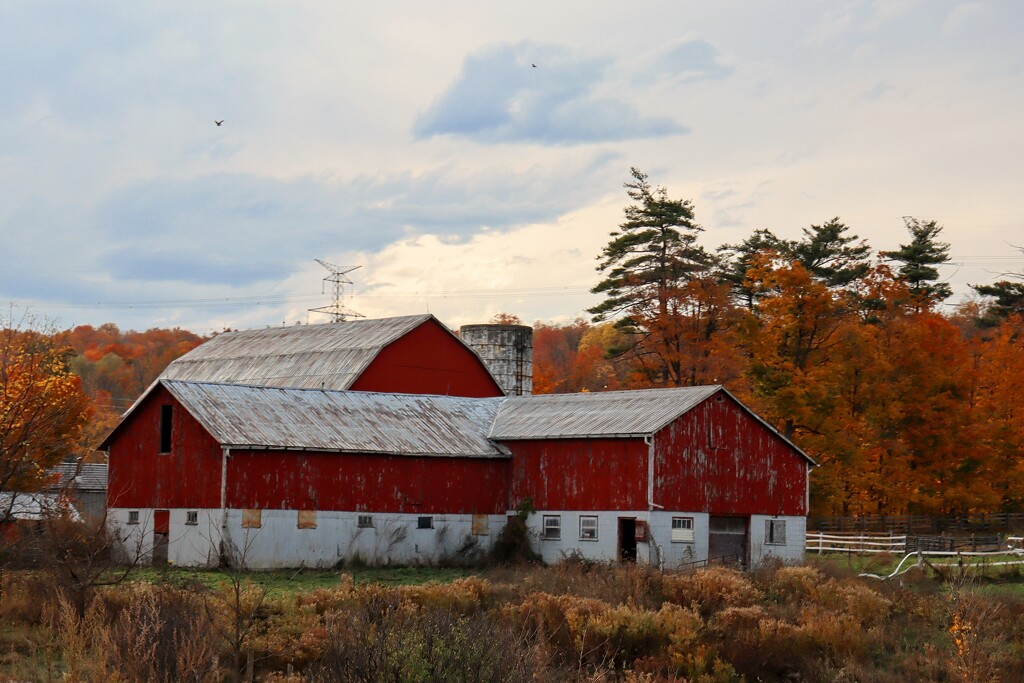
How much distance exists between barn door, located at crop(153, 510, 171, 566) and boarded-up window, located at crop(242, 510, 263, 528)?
2687 mm

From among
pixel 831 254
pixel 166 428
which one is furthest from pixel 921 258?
pixel 166 428

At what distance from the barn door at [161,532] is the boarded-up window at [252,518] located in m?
2.69

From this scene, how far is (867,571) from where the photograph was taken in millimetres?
36500

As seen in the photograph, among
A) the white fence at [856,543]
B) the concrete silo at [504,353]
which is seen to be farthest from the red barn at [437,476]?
the concrete silo at [504,353]

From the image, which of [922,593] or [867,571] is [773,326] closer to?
[867,571]

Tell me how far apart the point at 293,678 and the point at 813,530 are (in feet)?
135

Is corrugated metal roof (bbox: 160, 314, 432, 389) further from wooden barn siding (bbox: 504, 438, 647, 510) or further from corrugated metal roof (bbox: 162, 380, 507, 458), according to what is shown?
wooden barn siding (bbox: 504, 438, 647, 510)

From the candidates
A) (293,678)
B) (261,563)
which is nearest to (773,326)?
(261,563)

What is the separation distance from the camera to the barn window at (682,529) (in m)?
37.0

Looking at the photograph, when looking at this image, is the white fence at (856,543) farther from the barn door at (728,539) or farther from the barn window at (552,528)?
the barn window at (552,528)

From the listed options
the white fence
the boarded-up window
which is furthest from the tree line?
the boarded-up window

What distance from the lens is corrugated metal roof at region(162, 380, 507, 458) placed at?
35.8 metres

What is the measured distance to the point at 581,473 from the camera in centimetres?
3816

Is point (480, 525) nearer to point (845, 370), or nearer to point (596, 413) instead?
point (596, 413)
